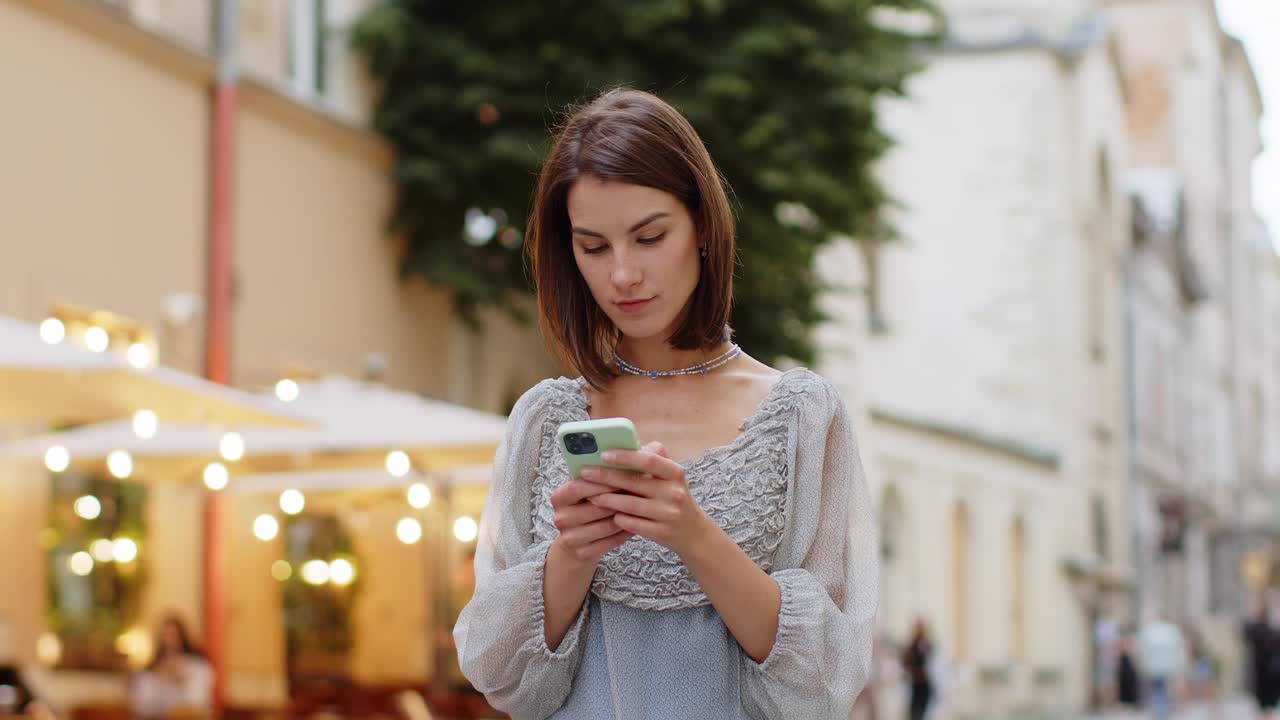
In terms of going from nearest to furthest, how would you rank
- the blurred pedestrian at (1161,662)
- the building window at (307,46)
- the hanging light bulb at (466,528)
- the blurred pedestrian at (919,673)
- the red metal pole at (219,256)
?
1. the hanging light bulb at (466,528)
2. the red metal pole at (219,256)
3. the building window at (307,46)
4. the blurred pedestrian at (919,673)
5. the blurred pedestrian at (1161,662)

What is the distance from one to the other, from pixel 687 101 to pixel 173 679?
6.64 metres

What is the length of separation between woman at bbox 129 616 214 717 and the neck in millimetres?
11117

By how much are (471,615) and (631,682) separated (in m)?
0.24

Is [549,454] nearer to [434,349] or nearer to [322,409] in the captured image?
[322,409]

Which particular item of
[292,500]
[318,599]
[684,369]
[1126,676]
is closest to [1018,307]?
[1126,676]

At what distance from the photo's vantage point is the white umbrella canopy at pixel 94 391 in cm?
925

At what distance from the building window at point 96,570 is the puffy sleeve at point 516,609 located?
11628 millimetres

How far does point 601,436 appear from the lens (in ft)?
6.97

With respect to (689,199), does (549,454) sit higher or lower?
lower

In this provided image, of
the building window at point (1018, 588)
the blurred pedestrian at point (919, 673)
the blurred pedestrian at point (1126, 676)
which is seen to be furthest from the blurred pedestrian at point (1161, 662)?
the building window at point (1018, 588)

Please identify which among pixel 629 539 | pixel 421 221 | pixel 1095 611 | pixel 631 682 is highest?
pixel 421 221

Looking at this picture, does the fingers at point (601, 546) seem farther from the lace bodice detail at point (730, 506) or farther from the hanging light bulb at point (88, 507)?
the hanging light bulb at point (88, 507)

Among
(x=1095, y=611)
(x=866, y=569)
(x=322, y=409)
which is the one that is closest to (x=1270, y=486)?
(x=1095, y=611)

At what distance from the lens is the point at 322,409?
40.9ft
